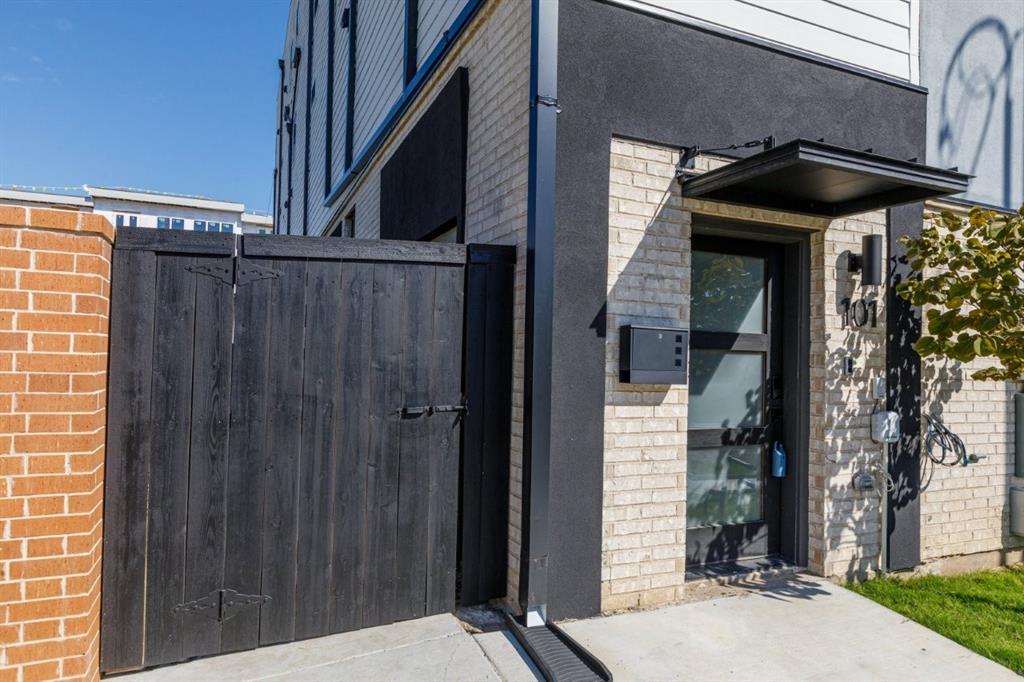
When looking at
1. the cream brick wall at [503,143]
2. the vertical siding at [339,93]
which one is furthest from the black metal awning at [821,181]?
the vertical siding at [339,93]

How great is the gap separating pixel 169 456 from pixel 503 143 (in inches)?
98.0

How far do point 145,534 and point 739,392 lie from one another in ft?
11.3

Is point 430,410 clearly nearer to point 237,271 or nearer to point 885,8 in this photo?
point 237,271

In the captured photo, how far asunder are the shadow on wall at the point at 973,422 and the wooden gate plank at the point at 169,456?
15.4 feet

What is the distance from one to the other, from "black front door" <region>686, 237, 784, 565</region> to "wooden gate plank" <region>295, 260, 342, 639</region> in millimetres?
2185

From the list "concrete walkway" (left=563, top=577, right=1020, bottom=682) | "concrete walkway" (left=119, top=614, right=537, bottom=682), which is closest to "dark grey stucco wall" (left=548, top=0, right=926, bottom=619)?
"concrete walkway" (left=563, top=577, right=1020, bottom=682)

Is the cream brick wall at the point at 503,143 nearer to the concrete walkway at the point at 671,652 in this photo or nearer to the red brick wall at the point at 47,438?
the concrete walkway at the point at 671,652

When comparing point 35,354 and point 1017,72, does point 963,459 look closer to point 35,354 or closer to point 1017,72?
point 1017,72

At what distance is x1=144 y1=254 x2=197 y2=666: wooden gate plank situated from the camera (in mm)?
2844

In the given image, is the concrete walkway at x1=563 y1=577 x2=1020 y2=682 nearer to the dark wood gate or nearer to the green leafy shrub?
the dark wood gate

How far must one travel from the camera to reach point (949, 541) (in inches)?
182

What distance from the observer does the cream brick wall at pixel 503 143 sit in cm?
349

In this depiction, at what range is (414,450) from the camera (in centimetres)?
A: 334

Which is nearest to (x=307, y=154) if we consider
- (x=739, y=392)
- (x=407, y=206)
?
(x=407, y=206)
